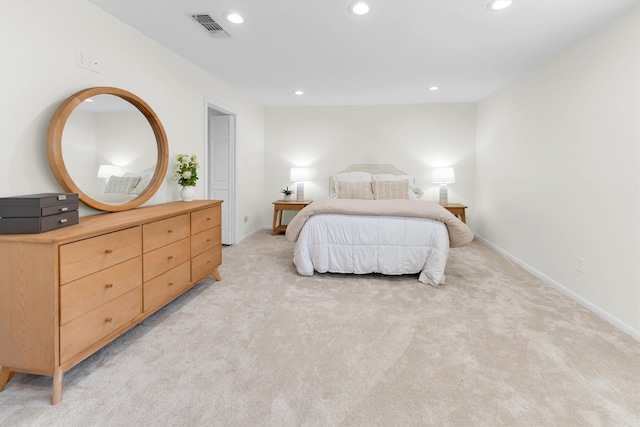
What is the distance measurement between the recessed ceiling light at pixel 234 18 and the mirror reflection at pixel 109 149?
1030 mm

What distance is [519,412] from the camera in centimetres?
145

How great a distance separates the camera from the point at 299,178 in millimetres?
5641

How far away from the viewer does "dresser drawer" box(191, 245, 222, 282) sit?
2.75 m

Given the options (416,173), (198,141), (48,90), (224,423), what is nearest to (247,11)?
(48,90)

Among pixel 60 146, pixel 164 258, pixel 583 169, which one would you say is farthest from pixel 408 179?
pixel 60 146

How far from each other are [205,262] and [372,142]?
3819 mm

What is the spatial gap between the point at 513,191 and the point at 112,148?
4.26m

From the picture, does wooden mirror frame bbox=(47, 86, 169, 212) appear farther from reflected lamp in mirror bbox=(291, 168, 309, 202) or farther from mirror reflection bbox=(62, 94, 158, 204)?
reflected lamp in mirror bbox=(291, 168, 309, 202)

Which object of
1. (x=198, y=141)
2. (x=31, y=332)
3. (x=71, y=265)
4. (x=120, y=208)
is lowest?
(x=31, y=332)

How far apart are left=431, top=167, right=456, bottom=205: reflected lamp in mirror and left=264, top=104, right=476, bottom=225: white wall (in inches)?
11.0

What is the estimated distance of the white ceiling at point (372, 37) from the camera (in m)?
2.34

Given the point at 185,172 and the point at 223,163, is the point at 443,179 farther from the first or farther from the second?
the point at 185,172

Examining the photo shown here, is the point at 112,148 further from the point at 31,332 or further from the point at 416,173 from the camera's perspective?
the point at 416,173

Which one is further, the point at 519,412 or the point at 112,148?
the point at 112,148
